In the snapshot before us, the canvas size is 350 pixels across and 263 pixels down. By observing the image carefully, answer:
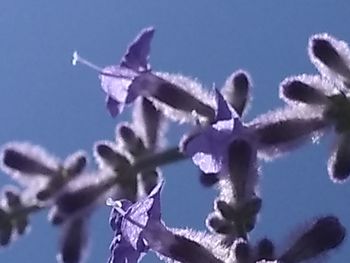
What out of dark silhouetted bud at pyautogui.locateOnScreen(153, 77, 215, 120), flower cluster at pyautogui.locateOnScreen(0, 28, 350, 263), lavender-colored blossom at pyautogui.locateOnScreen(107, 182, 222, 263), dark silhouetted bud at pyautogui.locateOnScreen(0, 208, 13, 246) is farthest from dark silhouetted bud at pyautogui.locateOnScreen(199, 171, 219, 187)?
dark silhouetted bud at pyautogui.locateOnScreen(0, 208, 13, 246)

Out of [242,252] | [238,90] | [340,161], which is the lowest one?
[242,252]

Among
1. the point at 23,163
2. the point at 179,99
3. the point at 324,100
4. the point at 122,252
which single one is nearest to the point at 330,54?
the point at 324,100

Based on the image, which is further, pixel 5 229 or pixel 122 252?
pixel 5 229

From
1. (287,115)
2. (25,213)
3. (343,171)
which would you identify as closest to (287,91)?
(287,115)

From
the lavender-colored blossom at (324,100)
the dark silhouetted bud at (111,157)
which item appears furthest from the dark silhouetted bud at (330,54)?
the dark silhouetted bud at (111,157)

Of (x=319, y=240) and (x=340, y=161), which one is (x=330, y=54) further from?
(x=319, y=240)

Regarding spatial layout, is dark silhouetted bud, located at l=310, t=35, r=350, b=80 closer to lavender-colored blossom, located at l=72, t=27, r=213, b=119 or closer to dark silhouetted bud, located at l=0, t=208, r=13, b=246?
lavender-colored blossom, located at l=72, t=27, r=213, b=119

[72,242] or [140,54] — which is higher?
[140,54]

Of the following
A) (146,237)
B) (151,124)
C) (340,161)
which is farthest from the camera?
(151,124)
